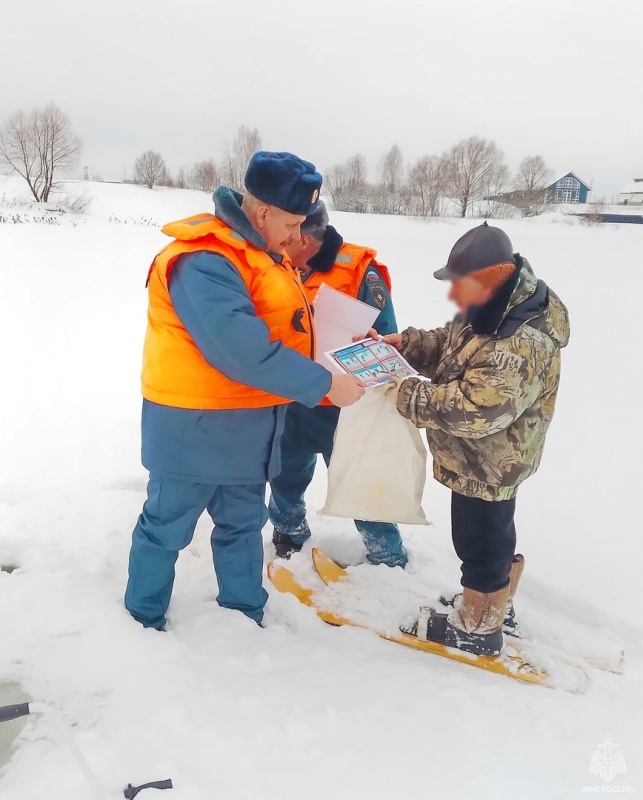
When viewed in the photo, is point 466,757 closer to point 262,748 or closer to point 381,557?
point 262,748

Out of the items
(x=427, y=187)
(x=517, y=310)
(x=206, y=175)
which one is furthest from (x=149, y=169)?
(x=517, y=310)

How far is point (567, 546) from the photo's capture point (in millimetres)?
2902

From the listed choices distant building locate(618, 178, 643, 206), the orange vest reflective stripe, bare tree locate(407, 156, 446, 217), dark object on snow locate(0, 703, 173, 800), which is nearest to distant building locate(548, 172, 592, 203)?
distant building locate(618, 178, 643, 206)

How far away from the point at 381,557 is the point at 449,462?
0.88 meters

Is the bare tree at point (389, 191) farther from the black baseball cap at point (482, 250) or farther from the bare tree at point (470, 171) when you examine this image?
the black baseball cap at point (482, 250)

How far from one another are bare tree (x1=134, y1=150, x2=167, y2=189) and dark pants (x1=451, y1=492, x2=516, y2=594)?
2366 centimetres

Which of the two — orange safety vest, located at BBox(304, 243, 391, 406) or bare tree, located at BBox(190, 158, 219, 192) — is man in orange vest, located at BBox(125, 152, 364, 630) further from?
bare tree, located at BBox(190, 158, 219, 192)

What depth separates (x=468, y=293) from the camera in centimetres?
178

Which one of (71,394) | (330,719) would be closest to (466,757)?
(330,719)

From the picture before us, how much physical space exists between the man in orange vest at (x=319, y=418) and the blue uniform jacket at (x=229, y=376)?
50 centimetres

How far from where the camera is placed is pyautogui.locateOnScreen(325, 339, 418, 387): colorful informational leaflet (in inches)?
76.9

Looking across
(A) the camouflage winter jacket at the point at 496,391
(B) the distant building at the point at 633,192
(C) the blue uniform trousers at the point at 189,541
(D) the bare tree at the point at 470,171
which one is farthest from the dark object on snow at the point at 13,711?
(B) the distant building at the point at 633,192

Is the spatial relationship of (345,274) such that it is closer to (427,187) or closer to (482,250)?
(482,250)

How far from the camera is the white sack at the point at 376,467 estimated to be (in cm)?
212
